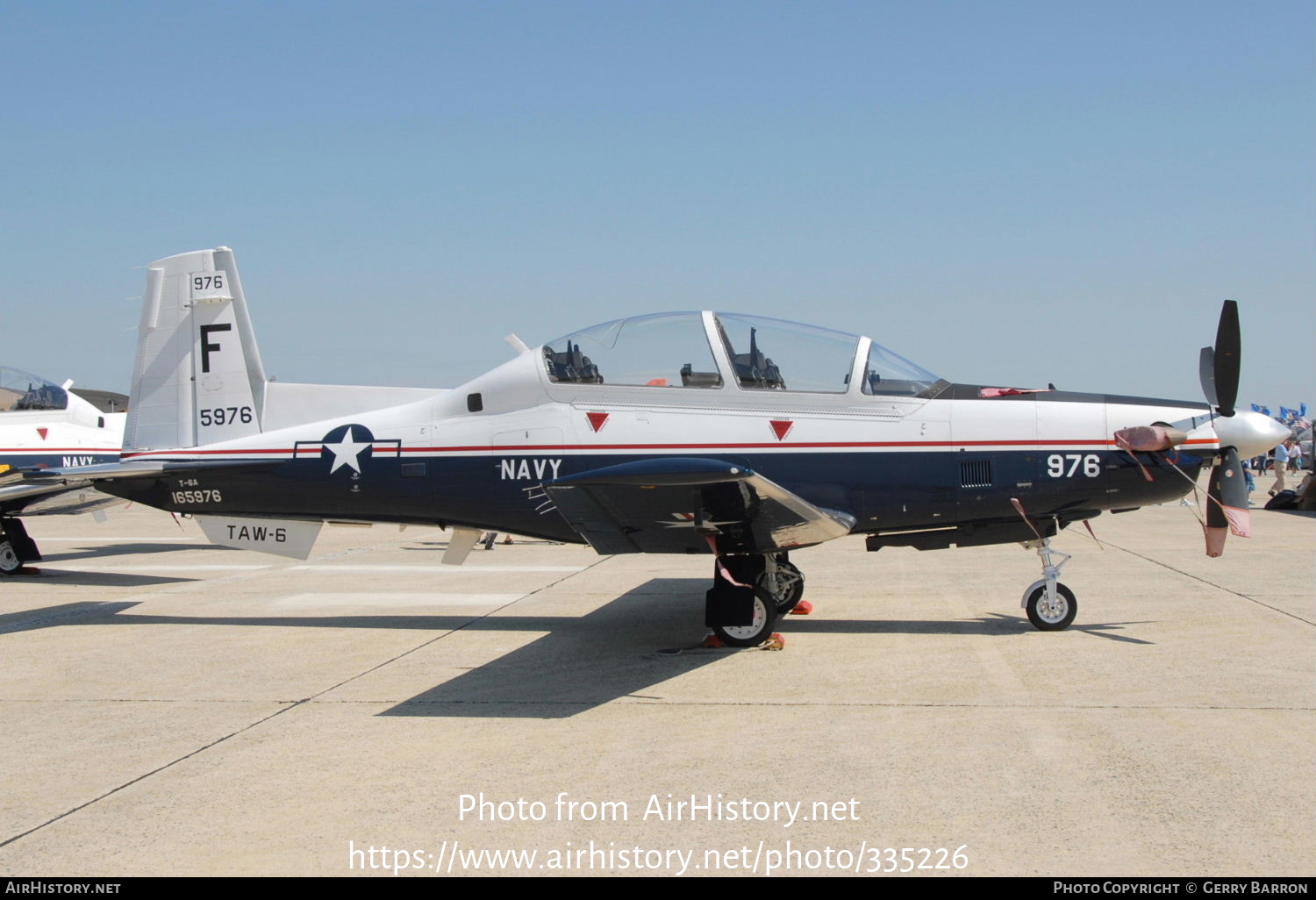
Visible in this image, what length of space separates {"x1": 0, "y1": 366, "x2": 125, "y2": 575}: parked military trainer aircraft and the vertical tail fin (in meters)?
4.07

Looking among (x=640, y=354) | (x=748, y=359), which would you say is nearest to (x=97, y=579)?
(x=640, y=354)

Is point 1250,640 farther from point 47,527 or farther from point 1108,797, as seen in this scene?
point 47,527

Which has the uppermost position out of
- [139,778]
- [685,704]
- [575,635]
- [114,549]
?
[139,778]

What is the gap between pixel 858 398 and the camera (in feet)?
24.8

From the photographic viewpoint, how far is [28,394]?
15781 mm

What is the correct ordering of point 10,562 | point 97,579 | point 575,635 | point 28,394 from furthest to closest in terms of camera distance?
point 28,394 < point 10,562 < point 97,579 < point 575,635

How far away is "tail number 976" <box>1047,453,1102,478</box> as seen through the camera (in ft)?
24.3

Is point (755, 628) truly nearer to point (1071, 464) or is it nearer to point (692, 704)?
point (692, 704)

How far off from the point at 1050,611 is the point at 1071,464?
4.03 feet

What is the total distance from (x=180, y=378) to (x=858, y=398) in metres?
6.24

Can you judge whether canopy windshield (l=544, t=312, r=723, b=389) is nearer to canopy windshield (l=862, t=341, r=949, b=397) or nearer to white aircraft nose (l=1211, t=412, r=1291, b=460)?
canopy windshield (l=862, t=341, r=949, b=397)

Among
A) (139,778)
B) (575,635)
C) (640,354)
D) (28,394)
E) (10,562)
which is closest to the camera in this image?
(139,778)

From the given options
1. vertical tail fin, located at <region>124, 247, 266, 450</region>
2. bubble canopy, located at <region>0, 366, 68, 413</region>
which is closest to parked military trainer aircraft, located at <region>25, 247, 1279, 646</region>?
vertical tail fin, located at <region>124, 247, 266, 450</region>

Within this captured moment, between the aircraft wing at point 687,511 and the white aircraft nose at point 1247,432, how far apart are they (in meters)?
A: 2.91
